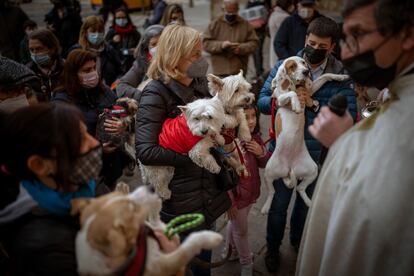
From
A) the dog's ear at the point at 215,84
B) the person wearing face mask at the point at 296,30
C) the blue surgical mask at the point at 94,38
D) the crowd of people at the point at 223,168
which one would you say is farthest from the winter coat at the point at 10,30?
the dog's ear at the point at 215,84

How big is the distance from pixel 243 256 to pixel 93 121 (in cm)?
185

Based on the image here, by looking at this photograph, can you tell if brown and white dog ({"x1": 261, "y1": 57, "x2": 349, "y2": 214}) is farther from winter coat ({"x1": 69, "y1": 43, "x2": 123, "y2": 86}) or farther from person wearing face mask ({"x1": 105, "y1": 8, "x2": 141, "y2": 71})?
person wearing face mask ({"x1": 105, "y1": 8, "x2": 141, "y2": 71})

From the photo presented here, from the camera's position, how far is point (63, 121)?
1450mm

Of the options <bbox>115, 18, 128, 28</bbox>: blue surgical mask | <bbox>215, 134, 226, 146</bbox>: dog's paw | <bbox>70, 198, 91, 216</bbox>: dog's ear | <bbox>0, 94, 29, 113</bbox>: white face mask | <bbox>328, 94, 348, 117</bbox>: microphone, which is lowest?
<bbox>215, 134, 226, 146</bbox>: dog's paw

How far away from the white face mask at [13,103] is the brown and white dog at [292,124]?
6.45 ft

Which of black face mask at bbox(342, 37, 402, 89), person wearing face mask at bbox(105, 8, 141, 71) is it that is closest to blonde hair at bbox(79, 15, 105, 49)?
person wearing face mask at bbox(105, 8, 141, 71)

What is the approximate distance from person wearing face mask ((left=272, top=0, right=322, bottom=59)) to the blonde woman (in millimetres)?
3062

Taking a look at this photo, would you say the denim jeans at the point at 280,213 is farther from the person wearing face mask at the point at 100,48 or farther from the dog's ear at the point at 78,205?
the person wearing face mask at the point at 100,48

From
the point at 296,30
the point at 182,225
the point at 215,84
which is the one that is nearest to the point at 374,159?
the point at 182,225

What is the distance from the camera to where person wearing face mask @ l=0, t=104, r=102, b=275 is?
4.51 feet

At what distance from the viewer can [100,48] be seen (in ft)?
15.9

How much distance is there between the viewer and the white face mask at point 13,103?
2.57 m

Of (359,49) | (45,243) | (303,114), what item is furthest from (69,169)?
(303,114)

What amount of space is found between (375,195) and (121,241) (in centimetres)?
107
